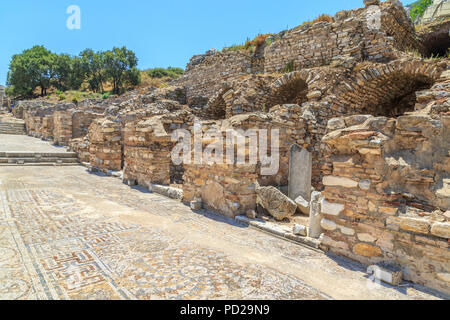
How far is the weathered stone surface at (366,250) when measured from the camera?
296cm

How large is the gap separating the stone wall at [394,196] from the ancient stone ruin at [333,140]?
0.01m

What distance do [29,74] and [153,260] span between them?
151 ft

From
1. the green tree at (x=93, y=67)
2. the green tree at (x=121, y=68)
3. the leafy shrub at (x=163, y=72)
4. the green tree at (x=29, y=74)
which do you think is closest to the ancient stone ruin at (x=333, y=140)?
the green tree at (x=121, y=68)

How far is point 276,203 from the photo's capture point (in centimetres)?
483

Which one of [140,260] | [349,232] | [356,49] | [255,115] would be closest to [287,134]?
[255,115]

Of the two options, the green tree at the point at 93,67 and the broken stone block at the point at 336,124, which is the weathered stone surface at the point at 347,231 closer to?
the broken stone block at the point at 336,124

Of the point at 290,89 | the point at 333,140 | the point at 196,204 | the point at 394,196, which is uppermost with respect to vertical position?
the point at 290,89

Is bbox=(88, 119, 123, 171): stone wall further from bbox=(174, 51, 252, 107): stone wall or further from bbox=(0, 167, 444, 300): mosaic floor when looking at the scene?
bbox=(174, 51, 252, 107): stone wall

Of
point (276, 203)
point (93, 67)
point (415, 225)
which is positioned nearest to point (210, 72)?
point (276, 203)

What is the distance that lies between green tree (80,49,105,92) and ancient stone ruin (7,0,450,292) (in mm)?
21663

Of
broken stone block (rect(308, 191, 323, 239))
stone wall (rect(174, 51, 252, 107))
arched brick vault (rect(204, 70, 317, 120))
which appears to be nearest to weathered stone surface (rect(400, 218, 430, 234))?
broken stone block (rect(308, 191, 323, 239))

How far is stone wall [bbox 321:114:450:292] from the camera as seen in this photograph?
2621 millimetres

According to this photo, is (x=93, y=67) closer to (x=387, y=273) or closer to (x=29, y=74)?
(x=29, y=74)
